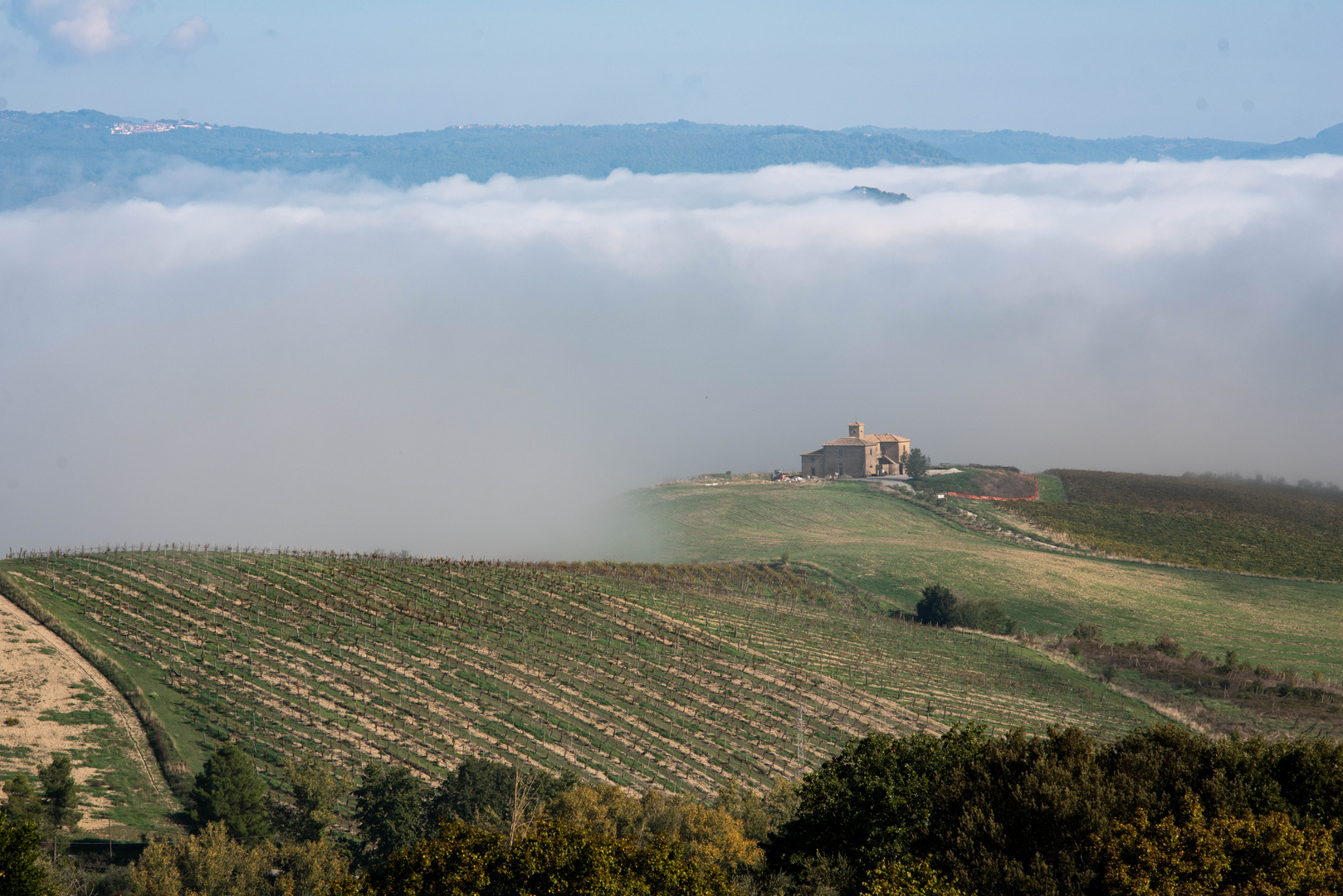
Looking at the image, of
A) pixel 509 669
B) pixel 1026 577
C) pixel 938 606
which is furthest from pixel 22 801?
pixel 1026 577

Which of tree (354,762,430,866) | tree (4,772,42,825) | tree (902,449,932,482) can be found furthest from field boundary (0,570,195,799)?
tree (902,449,932,482)

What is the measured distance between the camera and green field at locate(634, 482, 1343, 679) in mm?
104938

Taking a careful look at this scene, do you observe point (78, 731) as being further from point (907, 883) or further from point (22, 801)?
point (907, 883)

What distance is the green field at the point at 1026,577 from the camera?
105 metres

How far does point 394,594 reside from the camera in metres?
87.8

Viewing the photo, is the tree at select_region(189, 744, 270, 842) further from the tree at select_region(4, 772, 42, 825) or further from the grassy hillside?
the grassy hillside

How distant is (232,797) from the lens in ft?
164

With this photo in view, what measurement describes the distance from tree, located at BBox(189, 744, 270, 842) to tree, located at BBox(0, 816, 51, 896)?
22.1 meters

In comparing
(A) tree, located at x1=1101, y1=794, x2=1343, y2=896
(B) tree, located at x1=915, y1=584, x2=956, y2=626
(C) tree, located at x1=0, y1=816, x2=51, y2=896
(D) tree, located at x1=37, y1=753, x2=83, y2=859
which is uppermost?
(A) tree, located at x1=1101, y1=794, x2=1343, y2=896

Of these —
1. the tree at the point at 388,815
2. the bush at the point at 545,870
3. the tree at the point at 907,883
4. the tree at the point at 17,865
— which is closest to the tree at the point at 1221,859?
the tree at the point at 907,883

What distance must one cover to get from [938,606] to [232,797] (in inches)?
2823

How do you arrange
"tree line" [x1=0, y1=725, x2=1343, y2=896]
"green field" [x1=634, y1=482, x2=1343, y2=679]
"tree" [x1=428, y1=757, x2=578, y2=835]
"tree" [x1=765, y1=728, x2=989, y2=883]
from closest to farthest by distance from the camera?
"tree line" [x1=0, y1=725, x2=1343, y2=896], "tree" [x1=765, y1=728, x2=989, y2=883], "tree" [x1=428, y1=757, x2=578, y2=835], "green field" [x1=634, y1=482, x2=1343, y2=679]

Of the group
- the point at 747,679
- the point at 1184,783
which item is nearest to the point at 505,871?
the point at 1184,783

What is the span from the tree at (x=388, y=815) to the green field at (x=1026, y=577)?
238ft
